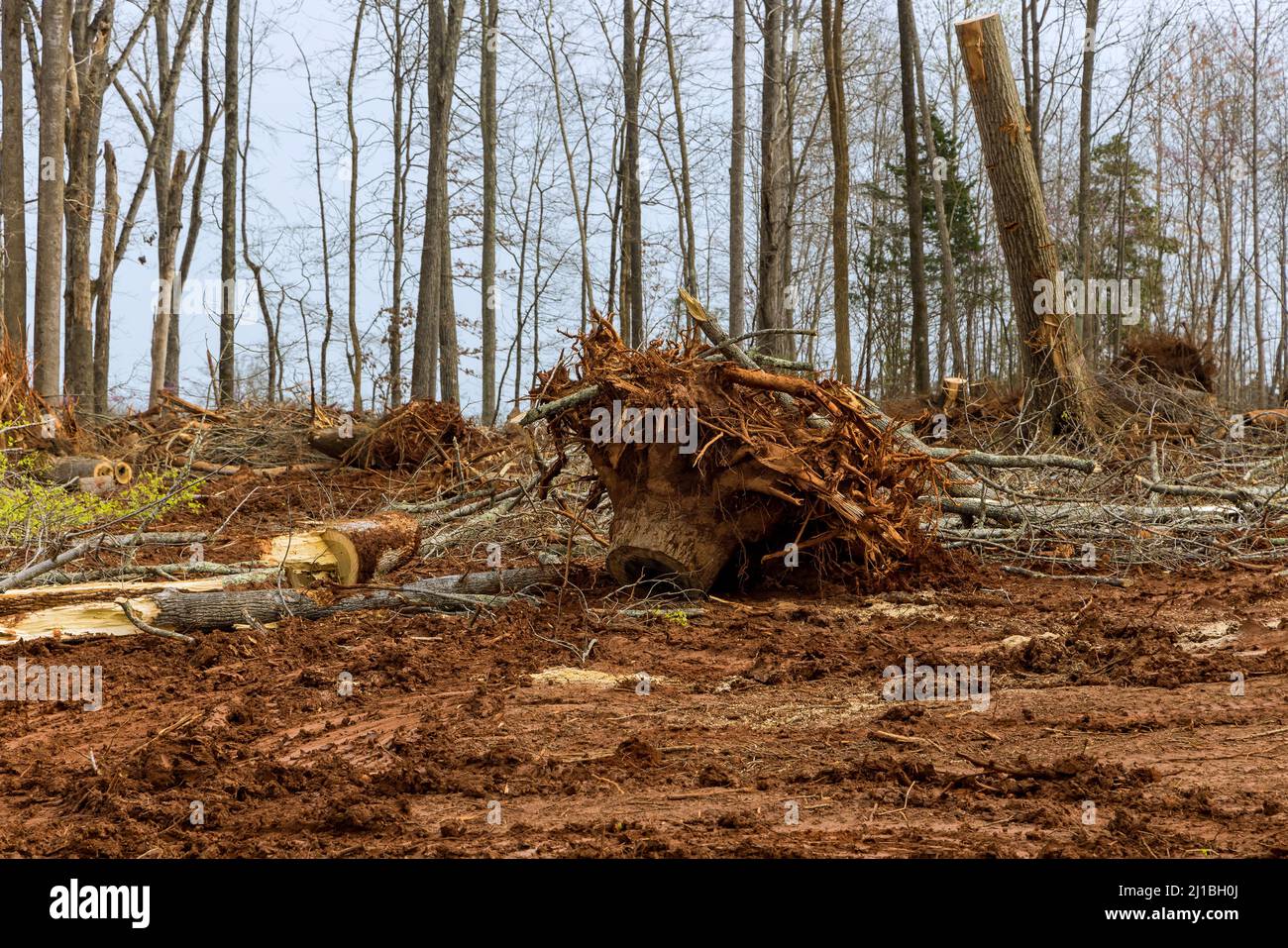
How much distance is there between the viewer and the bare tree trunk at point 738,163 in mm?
17547

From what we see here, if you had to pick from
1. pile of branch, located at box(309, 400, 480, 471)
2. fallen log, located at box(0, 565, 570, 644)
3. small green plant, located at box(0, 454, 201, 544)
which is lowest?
fallen log, located at box(0, 565, 570, 644)

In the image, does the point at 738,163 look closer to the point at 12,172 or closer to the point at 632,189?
the point at 632,189

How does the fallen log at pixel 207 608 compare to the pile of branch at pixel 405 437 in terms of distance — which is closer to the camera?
the fallen log at pixel 207 608

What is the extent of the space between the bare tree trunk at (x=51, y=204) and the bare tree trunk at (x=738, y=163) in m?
9.55

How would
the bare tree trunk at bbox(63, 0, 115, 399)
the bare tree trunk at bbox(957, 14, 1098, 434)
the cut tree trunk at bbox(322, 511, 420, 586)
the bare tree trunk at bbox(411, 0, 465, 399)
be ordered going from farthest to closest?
the bare tree trunk at bbox(63, 0, 115, 399) < the bare tree trunk at bbox(411, 0, 465, 399) < the bare tree trunk at bbox(957, 14, 1098, 434) < the cut tree trunk at bbox(322, 511, 420, 586)

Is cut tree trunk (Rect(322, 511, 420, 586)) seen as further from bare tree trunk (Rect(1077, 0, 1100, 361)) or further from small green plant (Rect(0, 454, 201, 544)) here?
bare tree trunk (Rect(1077, 0, 1100, 361))

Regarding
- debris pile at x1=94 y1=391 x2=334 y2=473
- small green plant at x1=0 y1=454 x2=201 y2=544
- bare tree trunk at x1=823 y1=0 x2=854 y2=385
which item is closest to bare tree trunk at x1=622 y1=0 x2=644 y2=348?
bare tree trunk at x1=823 y1=0 x2=854 y2=385

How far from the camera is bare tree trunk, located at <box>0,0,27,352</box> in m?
14.3

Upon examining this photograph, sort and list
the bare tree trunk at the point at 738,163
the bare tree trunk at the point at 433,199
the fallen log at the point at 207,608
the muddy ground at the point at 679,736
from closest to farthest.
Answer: the muddy ground at the point at 679,736
the fallen log at the point at 207,608
the bare tree trunk at the point at 433,199
the bare tree trunk at the point at 738,163

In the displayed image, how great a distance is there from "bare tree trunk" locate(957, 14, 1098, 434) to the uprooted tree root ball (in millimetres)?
4343

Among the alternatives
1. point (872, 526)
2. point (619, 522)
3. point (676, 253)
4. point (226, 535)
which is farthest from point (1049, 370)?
point (676, 253)

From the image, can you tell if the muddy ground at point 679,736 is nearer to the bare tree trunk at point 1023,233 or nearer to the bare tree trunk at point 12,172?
the bare tree trunk at point 1023,233

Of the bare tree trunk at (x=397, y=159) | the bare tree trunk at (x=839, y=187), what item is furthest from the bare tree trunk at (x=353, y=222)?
the bare tree trunk at (x=839, y=187)

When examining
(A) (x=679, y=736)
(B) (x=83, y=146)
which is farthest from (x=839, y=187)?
(B) (x=83, y=146)
